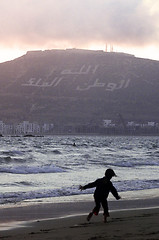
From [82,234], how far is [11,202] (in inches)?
247

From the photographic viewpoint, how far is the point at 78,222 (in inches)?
472

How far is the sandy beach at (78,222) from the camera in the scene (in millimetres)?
9820

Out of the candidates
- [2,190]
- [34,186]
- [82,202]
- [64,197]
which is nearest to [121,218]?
[82,202]

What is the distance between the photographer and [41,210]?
14250 mm

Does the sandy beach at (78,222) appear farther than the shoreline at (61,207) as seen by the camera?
No

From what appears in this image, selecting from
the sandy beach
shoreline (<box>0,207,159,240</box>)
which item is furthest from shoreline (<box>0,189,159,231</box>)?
shoreline (<box>0,207,159,240</box>)

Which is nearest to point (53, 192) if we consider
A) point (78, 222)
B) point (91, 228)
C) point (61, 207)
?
point (61, 207)

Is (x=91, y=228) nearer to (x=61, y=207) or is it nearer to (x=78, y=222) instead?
(x=78, y=222)

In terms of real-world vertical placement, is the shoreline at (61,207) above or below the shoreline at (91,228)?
below

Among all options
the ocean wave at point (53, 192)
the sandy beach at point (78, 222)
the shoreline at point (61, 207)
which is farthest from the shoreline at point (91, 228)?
the ocean wave at point (53, 192)

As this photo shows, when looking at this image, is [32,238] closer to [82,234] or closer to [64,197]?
[82,234]

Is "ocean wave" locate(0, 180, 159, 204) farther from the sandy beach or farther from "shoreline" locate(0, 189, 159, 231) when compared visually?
the sandy beach

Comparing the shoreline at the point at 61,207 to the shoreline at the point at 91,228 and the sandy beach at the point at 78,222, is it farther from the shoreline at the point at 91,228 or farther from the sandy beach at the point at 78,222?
the shoreline at the point at 91,228

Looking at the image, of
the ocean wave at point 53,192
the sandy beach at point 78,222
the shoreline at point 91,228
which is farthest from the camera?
the ocean wave at point 53,192
